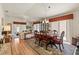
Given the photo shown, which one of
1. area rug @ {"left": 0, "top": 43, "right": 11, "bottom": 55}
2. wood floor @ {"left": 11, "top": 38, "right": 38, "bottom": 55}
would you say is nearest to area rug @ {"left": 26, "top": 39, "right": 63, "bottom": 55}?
wood floor @ {"left": 11, "top": 38, "right": 38, "bottom": 55}

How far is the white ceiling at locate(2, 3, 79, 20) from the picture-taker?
2.33m

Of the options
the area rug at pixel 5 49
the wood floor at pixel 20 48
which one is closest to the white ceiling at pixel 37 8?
the wood floor at pixel 20 48

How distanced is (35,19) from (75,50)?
1097mm

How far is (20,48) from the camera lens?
7.82ft

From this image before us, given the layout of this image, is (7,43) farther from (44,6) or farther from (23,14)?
(44,6)

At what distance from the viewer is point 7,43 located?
7.84 feet

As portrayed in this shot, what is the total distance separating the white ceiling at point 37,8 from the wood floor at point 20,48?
1.93 feet

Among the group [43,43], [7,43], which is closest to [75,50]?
[43,43]

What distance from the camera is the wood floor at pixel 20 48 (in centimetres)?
237

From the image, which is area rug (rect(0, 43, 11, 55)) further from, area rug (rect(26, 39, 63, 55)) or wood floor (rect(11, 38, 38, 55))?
area rug (rect(26, 39, 63, 55))

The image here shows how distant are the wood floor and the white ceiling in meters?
0.59

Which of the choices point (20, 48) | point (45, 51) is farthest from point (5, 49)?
point (45, 51)

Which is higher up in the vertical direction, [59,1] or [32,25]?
[59,1]

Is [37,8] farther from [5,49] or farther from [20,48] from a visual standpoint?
[5,49]
